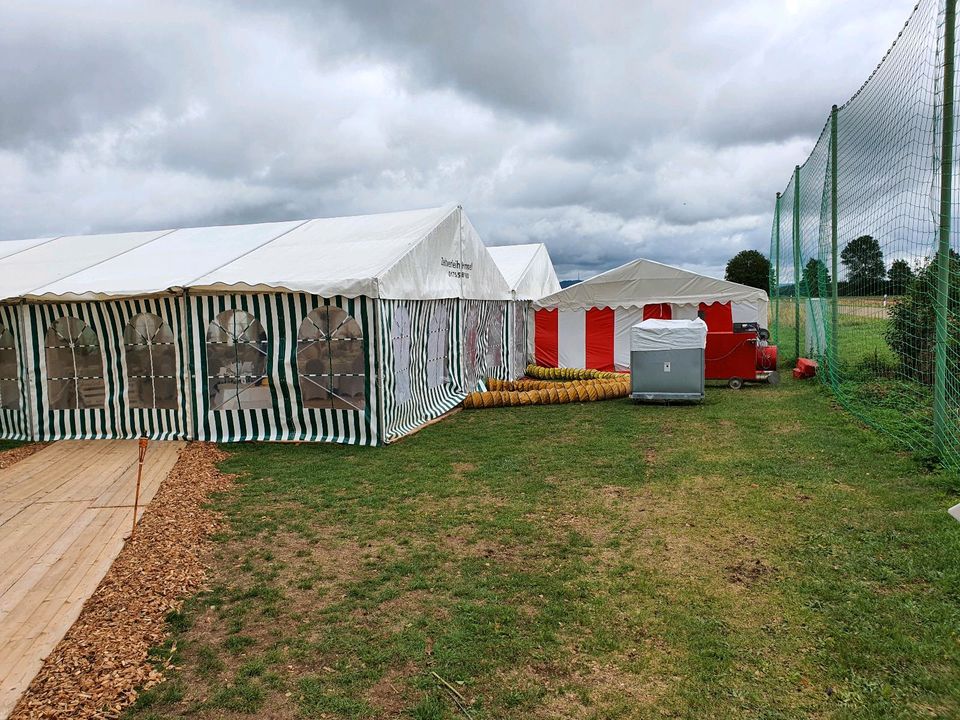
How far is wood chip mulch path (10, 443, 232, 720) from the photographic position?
3.35m

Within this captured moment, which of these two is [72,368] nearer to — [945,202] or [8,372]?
[8,372]

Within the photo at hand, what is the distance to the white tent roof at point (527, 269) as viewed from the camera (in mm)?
18438

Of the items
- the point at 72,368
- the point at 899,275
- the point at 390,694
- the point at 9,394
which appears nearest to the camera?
the point at 390,694

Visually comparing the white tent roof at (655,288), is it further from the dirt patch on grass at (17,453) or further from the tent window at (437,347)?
the dirt patch on grass at (17,453)

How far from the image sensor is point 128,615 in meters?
4.23

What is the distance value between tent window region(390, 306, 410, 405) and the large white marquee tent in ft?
0.14

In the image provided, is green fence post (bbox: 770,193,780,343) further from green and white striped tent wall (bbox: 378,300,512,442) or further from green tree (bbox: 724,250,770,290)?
green tree (bbox: 724,250,770,290)

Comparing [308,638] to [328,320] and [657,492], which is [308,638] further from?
[328,320]

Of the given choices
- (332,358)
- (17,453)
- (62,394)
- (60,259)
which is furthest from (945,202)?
(60,259)

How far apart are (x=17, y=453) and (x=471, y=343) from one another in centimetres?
799

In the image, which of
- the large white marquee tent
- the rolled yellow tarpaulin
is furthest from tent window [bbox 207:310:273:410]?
the rolled yellow tarpaulin

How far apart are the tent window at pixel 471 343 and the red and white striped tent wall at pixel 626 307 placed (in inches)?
152

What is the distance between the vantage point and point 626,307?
56.1 feet

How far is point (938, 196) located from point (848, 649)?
5198mm
